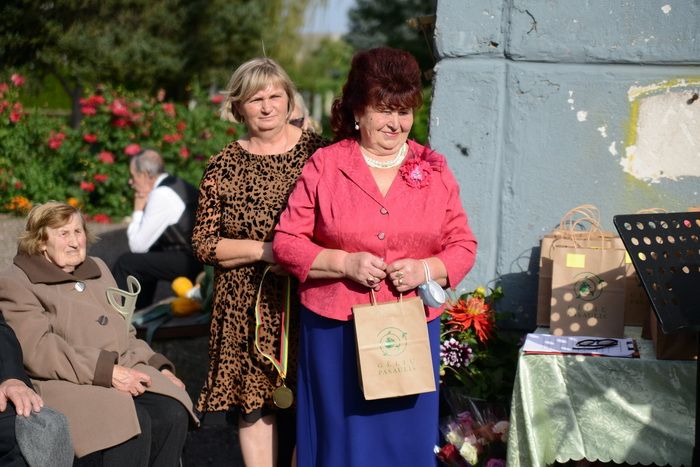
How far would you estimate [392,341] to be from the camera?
3.12m

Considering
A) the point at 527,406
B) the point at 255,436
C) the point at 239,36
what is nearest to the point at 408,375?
the point at 527,406

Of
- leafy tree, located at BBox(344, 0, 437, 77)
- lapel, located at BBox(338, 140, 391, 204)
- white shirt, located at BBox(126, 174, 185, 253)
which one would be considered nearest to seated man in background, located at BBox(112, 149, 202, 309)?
white shirt, located at BBox(126, 174, 185, 253)

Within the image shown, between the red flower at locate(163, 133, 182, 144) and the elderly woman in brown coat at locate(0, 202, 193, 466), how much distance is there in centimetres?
574

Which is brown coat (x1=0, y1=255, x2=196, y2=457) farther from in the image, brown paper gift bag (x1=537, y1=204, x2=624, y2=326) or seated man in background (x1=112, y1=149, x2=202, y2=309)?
seated man in background (x1=112, y1=149, x2=202, y2=309)

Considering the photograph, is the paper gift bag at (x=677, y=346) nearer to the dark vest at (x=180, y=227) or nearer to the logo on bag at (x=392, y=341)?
the logo on bag at (x=392, y=341)

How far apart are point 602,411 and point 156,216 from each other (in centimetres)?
374

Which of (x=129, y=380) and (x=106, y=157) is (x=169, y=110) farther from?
(x=129, y=380)

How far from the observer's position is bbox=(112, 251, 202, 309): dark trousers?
6215mm

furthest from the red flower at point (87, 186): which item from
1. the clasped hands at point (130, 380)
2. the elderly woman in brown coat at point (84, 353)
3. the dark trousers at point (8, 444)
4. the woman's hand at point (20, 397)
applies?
the dark trousers at point (8, 444)

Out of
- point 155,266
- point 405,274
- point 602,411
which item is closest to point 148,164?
point 155,266

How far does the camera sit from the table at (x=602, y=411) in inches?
128

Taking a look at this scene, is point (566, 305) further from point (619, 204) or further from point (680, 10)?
point (680, 10)

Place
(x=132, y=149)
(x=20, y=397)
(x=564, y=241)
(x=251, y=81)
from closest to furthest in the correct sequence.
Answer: (x=20, y=397)
(x=251, y=81)
(x=564, y=241)
(x=132, y=149)

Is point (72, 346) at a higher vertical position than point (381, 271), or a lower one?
lower
